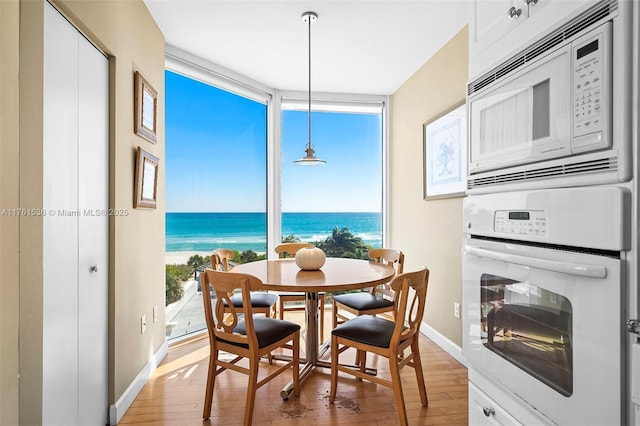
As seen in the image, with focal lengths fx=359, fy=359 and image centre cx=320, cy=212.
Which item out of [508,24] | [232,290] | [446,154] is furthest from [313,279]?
[446,154]

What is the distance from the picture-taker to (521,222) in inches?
43.3

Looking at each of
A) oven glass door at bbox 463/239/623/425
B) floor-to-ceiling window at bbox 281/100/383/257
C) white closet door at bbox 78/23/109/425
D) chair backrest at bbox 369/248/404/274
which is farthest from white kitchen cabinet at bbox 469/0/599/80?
floor-to-ceiling window at bbox 281/100/383/257

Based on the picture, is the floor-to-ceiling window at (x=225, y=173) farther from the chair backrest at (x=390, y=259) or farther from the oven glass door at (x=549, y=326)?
the oven glass door at (x=549, y=326)

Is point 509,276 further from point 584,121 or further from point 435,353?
point 435,353

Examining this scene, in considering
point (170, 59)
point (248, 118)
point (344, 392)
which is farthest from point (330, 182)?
point (344, 392)

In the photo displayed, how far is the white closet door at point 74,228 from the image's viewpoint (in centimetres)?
144

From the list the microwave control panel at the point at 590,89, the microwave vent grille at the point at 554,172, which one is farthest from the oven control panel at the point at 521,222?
the microwave control panel at the point at 590,89

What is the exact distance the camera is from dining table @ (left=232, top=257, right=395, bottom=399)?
201 centimetres

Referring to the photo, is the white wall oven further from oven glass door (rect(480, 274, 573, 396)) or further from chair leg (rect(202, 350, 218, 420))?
chair leg (rect(202, 350, 218, 420))

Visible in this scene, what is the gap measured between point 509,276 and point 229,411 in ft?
5.73

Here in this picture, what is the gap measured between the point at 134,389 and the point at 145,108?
1812 mm

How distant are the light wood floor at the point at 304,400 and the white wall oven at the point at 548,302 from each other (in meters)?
0.78

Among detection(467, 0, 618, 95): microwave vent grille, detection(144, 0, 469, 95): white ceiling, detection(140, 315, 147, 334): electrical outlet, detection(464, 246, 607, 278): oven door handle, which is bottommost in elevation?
detection(140, 315, 147, 334): electrical outlet

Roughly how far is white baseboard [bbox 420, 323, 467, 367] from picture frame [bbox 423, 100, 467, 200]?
3.93 feet
